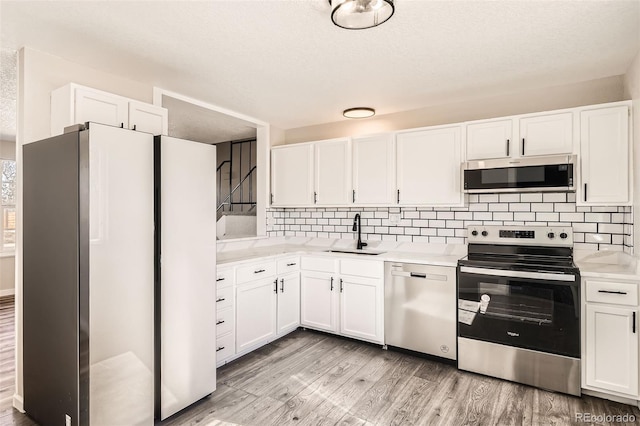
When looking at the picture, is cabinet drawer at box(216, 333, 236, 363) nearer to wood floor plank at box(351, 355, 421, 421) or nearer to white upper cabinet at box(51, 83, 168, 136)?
wood floor plank at box(351, 355, 421, 421)

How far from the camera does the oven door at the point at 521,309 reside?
2.66 meters

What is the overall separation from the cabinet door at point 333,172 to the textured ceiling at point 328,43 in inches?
33.3

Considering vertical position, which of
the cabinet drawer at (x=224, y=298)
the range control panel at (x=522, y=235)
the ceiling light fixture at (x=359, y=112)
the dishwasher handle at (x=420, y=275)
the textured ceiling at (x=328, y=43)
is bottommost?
the cabinet drawer at (x=224, y=298)

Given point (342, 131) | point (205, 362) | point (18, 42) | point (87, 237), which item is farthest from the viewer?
point (342, 131)

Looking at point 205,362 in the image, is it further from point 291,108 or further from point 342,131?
point 342,131

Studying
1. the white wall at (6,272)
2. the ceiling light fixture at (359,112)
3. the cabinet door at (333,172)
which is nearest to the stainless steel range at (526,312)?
the cabinet door at (333,172)

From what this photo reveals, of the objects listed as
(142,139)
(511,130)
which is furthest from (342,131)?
(142,139)

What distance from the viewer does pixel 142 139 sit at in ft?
7.02

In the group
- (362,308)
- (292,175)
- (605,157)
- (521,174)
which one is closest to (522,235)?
(521,174)

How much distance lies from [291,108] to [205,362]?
8.90 feet

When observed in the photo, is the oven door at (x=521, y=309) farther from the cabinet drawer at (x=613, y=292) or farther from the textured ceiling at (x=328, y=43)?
the textured ceiling at (x=328, y=43)

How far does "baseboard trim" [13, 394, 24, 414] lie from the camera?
2422mm

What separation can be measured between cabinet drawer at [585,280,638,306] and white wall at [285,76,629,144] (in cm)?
161

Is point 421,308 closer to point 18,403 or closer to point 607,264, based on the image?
point 607,264
